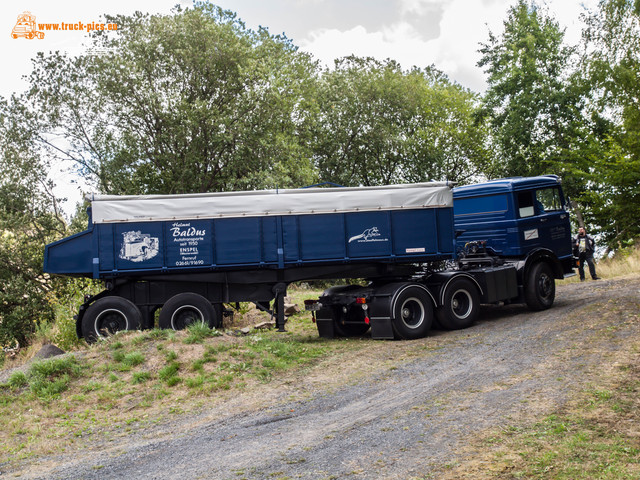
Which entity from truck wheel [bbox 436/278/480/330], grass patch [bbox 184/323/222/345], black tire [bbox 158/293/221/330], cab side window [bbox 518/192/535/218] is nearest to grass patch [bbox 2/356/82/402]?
grass patch [bbox 184/323/222/345]

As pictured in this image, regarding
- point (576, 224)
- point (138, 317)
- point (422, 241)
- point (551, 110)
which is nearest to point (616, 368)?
point (422, 241)

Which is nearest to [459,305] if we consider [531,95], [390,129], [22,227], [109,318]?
[109,318]

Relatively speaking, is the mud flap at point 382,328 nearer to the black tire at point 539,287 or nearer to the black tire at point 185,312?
the black tire at point 185,312

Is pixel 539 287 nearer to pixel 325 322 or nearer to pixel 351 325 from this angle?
pixel 351 325

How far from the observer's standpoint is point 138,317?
13.4 metres

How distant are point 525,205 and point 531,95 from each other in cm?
1986

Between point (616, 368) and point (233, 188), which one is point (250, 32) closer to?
point (233, 188)

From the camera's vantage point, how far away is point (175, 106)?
A: 25234mm

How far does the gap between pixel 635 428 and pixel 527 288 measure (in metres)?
9.13

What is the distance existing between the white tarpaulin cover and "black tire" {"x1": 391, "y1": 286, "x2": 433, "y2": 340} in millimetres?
2036

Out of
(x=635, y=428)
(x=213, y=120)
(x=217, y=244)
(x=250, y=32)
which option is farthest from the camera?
(x=250, y=32)

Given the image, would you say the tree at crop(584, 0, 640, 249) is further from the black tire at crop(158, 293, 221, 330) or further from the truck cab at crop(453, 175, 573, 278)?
the black tire at crop(158, 293, 221, 330)

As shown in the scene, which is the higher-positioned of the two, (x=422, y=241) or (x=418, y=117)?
(x=418, y=117)

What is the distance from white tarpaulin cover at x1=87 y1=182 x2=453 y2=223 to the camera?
13.2 m
